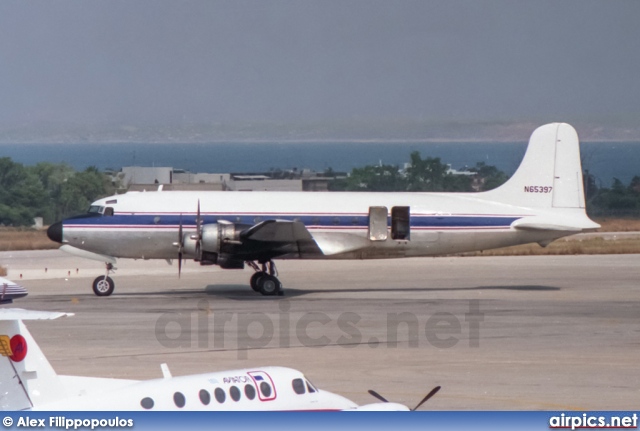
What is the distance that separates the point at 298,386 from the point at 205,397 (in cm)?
147

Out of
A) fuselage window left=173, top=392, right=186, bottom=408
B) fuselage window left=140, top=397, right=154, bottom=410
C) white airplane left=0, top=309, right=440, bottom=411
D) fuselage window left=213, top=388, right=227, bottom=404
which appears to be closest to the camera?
white airplane left=0, top=309, right=440, bottom=411

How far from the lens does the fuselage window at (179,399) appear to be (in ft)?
41.4

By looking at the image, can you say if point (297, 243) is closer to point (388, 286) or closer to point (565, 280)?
point (388, 286)

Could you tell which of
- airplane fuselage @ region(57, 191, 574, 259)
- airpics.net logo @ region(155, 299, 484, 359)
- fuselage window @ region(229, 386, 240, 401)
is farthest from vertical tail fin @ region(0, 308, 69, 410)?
airplane fuselage @ region(57, 191, 574, 259)

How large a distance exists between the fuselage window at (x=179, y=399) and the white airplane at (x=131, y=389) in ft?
0.04

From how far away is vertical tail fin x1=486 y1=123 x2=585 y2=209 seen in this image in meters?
34.0

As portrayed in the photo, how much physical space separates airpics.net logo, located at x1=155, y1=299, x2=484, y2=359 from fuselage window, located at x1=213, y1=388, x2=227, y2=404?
8164 millimetres

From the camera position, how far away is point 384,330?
2512cm

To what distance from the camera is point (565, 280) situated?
37.6 metres

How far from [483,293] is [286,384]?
20.6 meters

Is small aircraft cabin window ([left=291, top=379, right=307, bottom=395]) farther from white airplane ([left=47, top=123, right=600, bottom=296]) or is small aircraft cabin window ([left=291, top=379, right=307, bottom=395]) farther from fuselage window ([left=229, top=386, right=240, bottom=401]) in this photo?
white airplane ([left=47, top=123, right=600, bottom=296])

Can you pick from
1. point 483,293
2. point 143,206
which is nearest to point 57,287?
point 143,206

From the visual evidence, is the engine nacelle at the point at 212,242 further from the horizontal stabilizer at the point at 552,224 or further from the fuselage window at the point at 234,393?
the fuselage window at the point at 234,393

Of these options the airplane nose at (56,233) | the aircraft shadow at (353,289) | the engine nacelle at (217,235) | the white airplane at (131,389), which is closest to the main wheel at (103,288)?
the airplane nose at (56,233)
